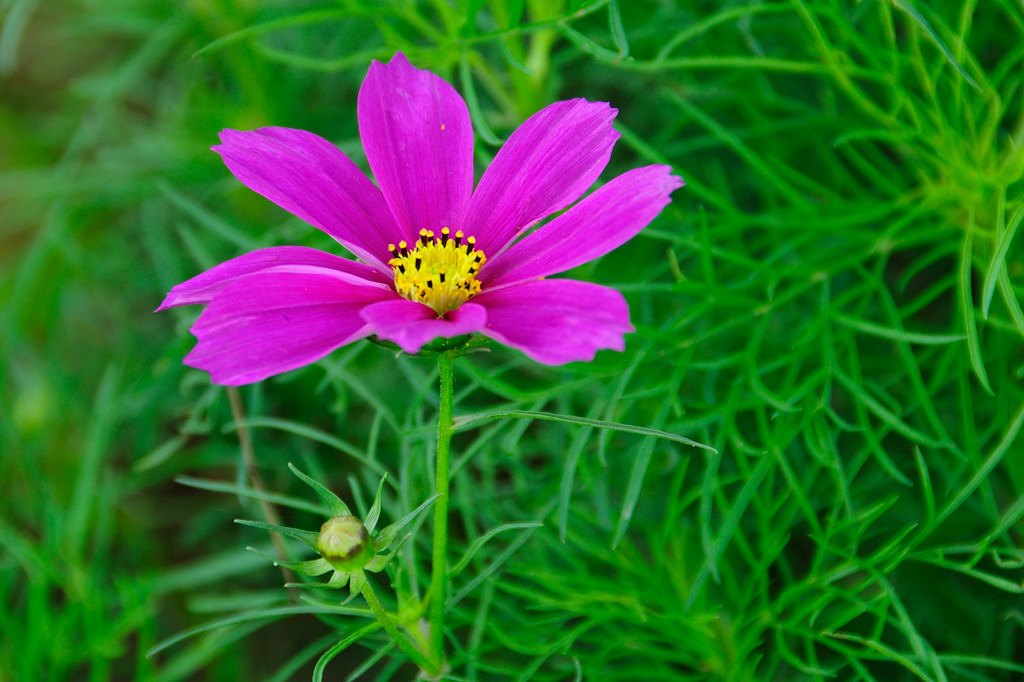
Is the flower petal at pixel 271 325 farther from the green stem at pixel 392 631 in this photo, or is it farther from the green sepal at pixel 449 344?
the green stem at pixel 392 631

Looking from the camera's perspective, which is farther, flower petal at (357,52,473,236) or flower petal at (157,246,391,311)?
flower petal at (357,52,473,236)

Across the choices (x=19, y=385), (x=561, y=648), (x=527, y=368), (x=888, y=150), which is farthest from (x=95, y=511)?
(x=888, y=150)

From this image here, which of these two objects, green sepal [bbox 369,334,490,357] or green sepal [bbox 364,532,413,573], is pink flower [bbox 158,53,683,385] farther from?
green sepal [bbox 364,532,413,573]

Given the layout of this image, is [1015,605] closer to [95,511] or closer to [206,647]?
[206,647]

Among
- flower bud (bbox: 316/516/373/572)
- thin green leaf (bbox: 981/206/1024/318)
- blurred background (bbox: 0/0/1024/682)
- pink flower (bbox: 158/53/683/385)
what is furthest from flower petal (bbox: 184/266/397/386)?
thin green leaf (bbox: 981/206/1024/318)

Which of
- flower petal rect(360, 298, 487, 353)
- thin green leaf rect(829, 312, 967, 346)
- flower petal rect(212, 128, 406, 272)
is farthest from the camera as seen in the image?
thin green leaf rect(829, 312, 967, 346)

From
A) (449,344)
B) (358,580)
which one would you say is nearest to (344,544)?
(358,580)

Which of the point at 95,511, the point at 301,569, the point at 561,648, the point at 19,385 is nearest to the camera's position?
the point at 301,569

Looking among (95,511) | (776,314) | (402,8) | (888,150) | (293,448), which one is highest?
(402,8)
